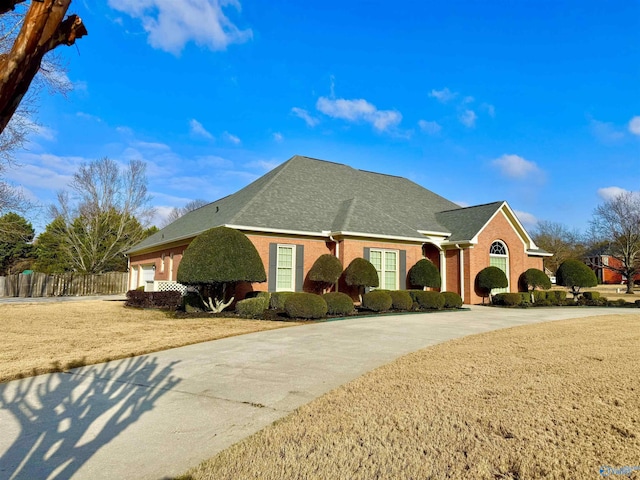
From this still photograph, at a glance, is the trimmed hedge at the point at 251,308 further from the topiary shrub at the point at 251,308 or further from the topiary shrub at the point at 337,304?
the topiary shrub at the point at 337,304

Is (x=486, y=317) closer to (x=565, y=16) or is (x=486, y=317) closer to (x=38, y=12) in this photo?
(x=565, y=16)

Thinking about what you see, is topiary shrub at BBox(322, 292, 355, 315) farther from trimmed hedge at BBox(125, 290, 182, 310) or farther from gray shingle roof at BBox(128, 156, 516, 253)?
trimmed hedge at BBox(125, 290, 182, 310)

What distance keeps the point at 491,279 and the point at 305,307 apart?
1112cm

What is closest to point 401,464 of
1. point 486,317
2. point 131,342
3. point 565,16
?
point 131,342

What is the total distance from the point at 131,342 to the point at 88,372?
8.43ft

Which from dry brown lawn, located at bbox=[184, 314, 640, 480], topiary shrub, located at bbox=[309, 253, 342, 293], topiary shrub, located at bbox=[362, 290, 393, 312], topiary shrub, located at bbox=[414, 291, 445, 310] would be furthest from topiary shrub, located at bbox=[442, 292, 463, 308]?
dry brown lawn, located at bbox=[184, 314, 640, 480]

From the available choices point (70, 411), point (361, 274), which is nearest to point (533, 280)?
point (361, 274)

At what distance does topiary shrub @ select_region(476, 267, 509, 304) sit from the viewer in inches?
757

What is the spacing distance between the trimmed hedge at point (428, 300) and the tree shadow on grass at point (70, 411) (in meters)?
12.1

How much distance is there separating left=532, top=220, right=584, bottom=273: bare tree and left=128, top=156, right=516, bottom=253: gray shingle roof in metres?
28.3

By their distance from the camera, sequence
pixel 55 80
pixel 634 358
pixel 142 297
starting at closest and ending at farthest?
pixel 634 358 → pixel 55 80 → pixel 142 297

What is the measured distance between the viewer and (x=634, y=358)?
256 inches

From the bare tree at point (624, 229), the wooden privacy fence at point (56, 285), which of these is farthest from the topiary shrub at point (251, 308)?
the bare tree at point (624, 229)

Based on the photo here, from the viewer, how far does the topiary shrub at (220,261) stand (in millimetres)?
13281
